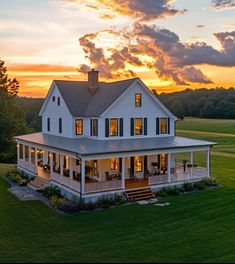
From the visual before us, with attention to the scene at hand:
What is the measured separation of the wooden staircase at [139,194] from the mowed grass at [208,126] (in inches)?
2552

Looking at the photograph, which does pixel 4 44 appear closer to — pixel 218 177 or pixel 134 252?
pixel 218 177

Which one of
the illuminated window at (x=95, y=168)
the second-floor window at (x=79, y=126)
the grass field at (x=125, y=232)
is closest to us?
the grass field at (x=125, y=232)

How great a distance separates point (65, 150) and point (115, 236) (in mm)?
8843

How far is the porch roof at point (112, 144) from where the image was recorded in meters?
23.7

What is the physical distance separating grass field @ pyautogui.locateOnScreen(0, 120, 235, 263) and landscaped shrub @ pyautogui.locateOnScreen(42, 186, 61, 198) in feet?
Answer: 5.65

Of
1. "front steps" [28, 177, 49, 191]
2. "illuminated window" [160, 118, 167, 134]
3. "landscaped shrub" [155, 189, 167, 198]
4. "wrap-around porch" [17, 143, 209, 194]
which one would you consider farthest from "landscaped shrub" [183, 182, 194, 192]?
"front steps" [28, 177, 49, 191]

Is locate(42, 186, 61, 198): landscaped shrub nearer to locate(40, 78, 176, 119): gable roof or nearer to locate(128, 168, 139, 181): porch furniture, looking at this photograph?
locate(128, 168, 139, 181): porch furniture

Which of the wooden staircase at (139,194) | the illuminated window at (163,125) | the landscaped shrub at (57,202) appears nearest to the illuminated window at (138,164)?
the wooden staircase at (139,194)

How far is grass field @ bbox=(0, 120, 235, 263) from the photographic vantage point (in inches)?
578

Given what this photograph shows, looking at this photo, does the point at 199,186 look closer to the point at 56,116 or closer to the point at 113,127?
the point at 113,127

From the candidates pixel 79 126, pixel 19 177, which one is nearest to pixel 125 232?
pixel 79 126

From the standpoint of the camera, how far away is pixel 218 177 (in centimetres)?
3083

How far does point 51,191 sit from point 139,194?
598 cm

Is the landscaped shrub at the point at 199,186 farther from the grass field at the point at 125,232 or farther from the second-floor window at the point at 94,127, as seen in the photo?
the second-floor window at the point at 94,127
